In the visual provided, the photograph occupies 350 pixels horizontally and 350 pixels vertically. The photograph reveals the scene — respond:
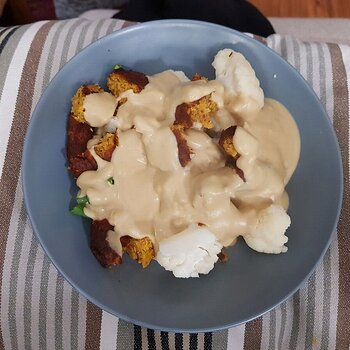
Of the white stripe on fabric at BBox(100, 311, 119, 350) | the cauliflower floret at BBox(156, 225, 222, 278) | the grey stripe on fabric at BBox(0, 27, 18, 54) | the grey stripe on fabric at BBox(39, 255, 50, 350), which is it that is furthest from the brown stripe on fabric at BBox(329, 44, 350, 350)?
the grey stripe on fabric at BBox(0, 27, 18, 54)

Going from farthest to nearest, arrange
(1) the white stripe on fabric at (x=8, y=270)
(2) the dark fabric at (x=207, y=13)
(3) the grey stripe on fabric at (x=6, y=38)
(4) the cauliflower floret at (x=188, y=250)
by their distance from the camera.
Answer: (2) the dark fabric at (x=207, y=13), (3) the grey stripe on fabric at (x=6, y=38), (1) the white stripe on fabric at (x=8, y=270), (4) the cauliflower floret at (x=188, y=250)

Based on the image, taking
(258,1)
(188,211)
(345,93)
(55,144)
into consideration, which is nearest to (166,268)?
(188,211)

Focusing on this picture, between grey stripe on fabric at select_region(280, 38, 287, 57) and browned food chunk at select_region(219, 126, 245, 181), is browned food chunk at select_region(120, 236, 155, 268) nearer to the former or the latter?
browned food chunk at select_region(219, 126, 245, 181)

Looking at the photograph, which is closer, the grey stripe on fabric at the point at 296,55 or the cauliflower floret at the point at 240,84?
the cauliflower floret at the point at 240,84

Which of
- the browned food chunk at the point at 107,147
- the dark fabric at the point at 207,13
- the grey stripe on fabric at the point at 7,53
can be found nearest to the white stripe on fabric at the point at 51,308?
the browned food chunk at the point at 107,147

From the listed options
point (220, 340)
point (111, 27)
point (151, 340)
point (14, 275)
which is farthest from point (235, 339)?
point (111, 27)

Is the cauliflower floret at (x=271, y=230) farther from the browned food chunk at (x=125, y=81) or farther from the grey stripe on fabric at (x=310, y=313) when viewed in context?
the browned food chunk at (x=125, y=81)

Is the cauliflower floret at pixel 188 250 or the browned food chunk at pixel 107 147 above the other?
the browned food chunk at pixel 107 147

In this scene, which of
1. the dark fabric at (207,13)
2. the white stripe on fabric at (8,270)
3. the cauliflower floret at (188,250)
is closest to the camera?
the cauliflower floret at (188,250)
